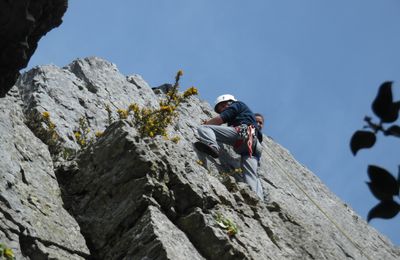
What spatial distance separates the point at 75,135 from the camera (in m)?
9.44

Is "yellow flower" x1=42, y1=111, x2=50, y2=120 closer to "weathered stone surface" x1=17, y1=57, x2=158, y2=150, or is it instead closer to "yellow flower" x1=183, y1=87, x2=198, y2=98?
"weathered stone surface" x1=17, y1=57, x2=158, y2=150

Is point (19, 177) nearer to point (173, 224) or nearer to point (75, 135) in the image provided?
point (173, 224)

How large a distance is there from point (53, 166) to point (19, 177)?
3.54 ft

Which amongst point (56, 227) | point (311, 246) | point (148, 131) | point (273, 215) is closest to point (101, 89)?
point (148, 131)

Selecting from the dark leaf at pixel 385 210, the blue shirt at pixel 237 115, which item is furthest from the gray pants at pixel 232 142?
the dark leaf at pixel 385 210

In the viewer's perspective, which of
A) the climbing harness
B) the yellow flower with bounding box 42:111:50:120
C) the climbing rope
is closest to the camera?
the yellow flower with bounding box 42:111:50:120

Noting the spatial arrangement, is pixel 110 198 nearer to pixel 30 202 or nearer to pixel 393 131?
pixel 30 202

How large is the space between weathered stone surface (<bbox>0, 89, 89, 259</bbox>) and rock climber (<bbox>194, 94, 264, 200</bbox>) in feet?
12.4

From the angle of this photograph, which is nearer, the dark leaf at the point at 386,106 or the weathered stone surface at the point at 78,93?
the dark leaf at the point at 386,106

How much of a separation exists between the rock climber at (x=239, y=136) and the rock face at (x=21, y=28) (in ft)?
16.2

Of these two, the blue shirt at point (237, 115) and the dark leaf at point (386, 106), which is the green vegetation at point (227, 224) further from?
the dark leaf at point (386, 106)

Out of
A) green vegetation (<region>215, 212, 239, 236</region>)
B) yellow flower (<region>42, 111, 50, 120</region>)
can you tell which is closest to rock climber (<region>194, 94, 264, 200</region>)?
yellow flower (<region>42, 111, 50, 120</region>)

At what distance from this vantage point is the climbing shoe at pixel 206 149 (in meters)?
11.4

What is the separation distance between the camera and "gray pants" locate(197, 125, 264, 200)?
11.5 meters
